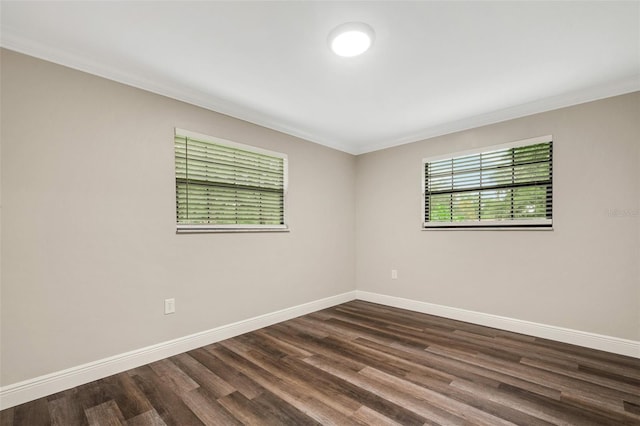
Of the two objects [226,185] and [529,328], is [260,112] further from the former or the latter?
[529,328]

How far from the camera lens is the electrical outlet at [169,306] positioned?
257 cm

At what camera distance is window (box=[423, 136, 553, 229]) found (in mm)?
3037

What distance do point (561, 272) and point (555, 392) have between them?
134 cm

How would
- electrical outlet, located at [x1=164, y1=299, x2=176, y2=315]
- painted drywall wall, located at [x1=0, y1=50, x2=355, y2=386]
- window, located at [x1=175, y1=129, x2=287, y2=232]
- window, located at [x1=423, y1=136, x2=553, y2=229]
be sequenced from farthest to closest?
1. window, located at [x1=423, y1=136, x2=553, y2=229]
2. window, located at [x1=175, y1=129, x2=287, y2=232]
3. electrical outlet, located at [x1=164, y1=299, x2=176, y2=315]
4. painted drywall wall, located at [x1=0, y1=50, x2=355, y2=386]

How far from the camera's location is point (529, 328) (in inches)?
120

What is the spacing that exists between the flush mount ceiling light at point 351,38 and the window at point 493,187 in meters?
2.16

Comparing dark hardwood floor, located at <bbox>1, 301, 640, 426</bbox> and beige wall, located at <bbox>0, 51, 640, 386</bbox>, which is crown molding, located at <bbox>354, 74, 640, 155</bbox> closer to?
beige wall, located at <bbox>0, 51, 640, 386</bbox>

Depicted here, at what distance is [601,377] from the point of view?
2.18 meters

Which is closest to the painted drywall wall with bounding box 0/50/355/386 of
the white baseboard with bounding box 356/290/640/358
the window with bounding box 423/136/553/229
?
the white baseboard with bounding box 356/290/640/358

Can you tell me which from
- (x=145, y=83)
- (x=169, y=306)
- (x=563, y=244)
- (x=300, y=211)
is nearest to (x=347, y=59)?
(x=145, y=83)

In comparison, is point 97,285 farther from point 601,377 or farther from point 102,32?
point 601,377

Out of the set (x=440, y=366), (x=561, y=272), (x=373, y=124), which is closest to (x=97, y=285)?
(x=440, y=366)

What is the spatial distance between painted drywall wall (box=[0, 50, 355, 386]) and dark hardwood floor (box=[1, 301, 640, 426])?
1.16 ft

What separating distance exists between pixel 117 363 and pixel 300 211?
236 centimetres
